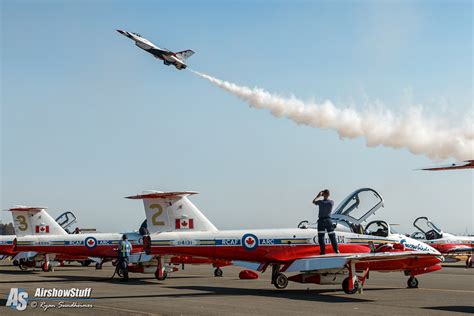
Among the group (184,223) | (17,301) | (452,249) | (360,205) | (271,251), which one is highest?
(360,205)

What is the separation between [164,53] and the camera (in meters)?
44.4

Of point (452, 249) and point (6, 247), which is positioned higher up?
point (452, 249)

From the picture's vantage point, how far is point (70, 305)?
14.0 m

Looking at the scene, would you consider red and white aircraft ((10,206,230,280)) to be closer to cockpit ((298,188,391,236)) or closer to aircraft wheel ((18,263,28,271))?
aircraft wheel ((18,263,28,271))

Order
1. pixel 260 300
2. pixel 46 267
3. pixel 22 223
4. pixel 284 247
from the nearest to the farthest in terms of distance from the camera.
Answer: pixel 260 300 < pixel 284 247 < pixel 22 223 < pixel 46 267

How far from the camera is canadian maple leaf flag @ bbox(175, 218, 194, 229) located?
19.8 meters

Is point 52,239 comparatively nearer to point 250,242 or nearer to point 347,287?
point 250,242

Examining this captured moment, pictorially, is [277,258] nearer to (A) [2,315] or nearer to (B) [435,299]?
(B) [435,299]

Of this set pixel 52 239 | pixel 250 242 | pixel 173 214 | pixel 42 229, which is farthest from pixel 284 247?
pixel 42 229

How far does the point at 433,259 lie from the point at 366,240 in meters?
2.00

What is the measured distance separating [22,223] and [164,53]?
18.8 m

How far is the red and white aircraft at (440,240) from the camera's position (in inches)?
1378

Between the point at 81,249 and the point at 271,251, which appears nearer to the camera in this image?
the point at 271,251

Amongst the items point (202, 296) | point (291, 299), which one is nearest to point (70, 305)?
point (202, 296)
